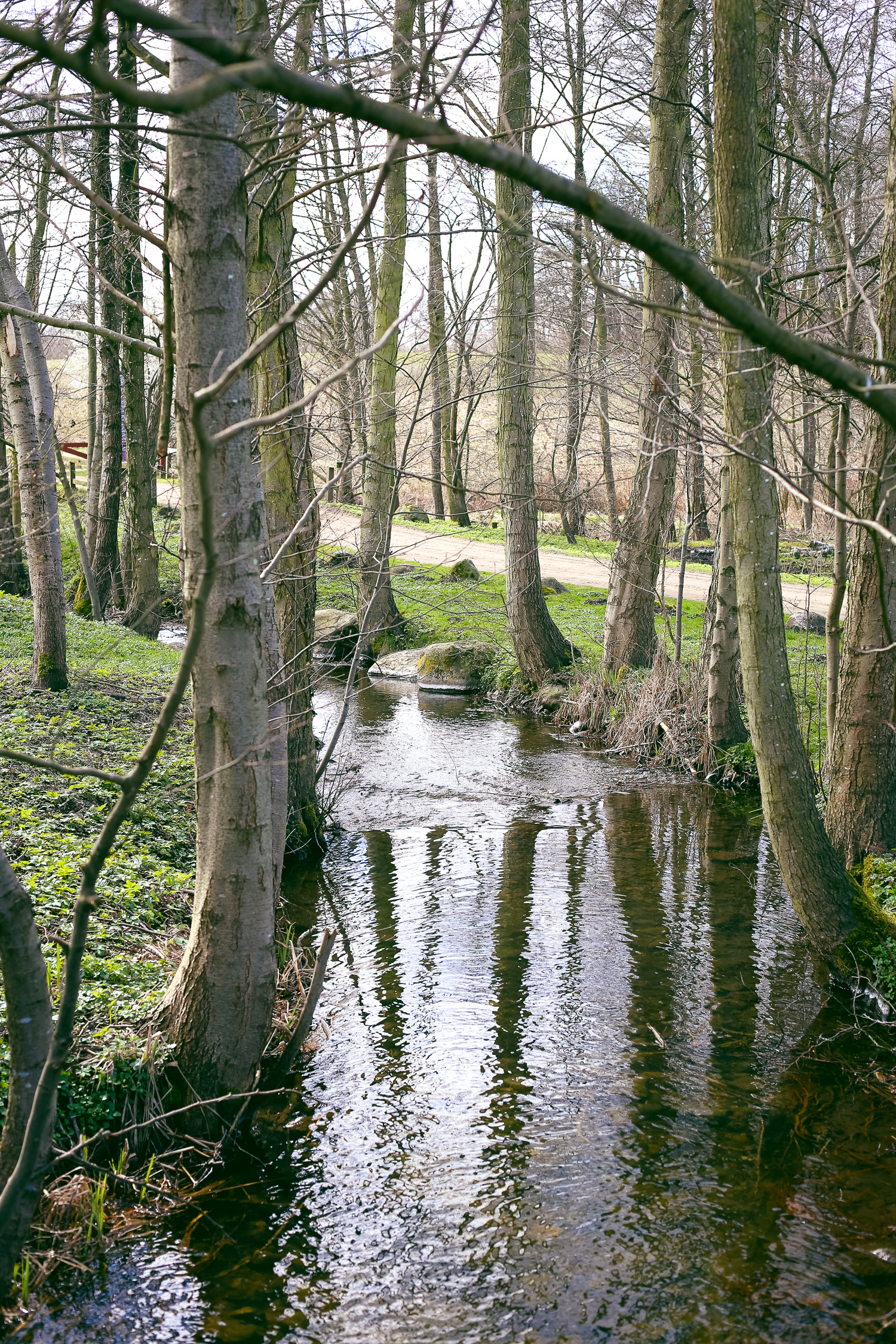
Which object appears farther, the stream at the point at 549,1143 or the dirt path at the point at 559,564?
the dirt path at the point at 559,564

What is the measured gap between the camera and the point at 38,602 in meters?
9.01

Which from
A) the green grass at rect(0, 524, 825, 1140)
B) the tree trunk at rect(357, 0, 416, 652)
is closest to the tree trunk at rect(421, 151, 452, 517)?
the tree trunk at rect(357, 0, 416, 652)

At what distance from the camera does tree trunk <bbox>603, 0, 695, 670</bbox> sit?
10430 mm

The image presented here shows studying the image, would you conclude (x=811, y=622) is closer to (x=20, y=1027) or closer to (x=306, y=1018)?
(x=306, y=1018)

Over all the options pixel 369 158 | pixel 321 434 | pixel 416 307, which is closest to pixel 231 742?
pixel 416 307

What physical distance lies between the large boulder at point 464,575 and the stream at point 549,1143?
32.8ft

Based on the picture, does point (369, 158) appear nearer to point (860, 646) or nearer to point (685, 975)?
point (860, 646)

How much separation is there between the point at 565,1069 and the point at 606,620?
315 inches

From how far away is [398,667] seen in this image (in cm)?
1509

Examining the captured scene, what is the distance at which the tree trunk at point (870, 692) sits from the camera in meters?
5.30

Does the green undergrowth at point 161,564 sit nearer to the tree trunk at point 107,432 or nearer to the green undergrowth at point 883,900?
the tree trunk at point 107,432

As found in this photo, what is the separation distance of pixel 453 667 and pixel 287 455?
301 inches

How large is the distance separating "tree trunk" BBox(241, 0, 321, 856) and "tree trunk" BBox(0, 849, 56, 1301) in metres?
3.07

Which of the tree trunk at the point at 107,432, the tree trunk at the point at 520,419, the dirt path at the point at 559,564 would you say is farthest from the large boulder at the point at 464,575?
the tree trunk at the point at 107,432
